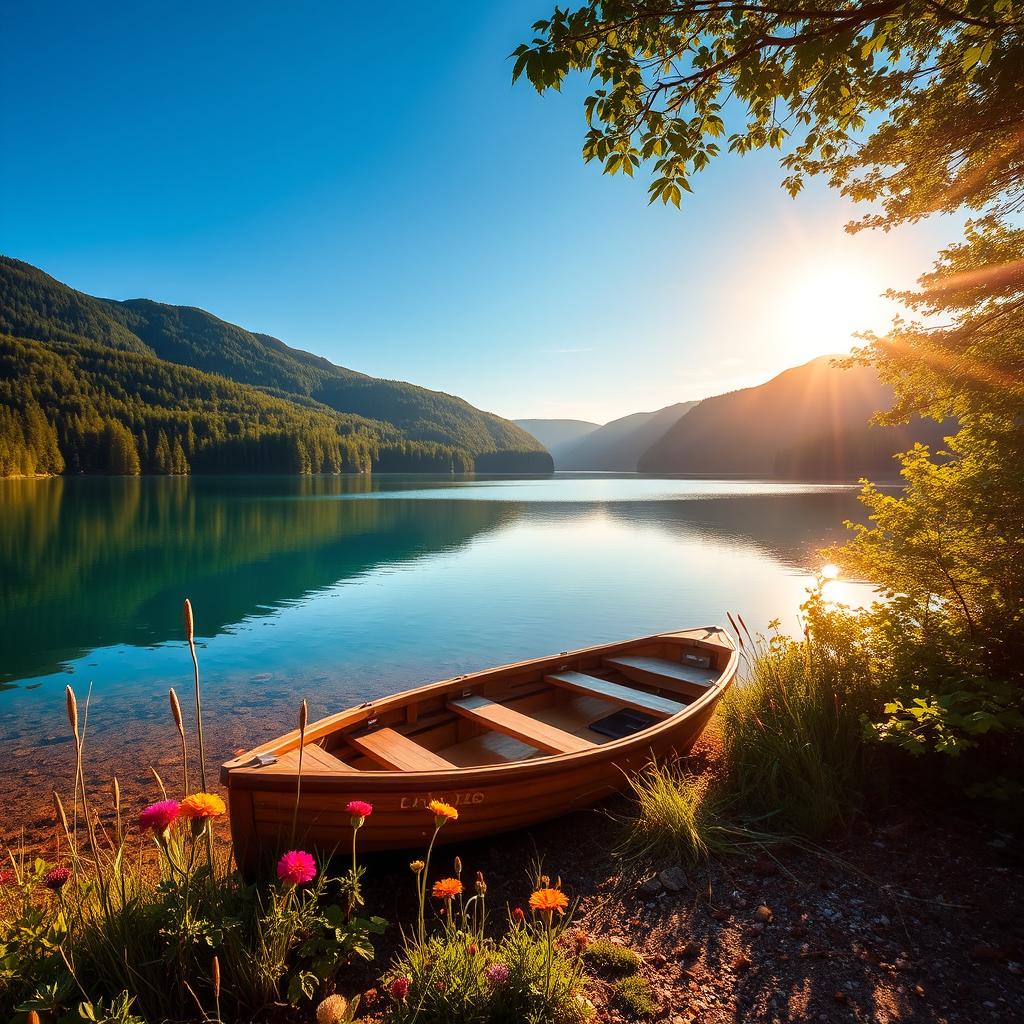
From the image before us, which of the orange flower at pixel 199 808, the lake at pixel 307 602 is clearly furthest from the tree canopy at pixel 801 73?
the lake at pixel 307 602

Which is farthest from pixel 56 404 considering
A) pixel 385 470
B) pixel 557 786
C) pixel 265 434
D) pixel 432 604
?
pixel 557 786

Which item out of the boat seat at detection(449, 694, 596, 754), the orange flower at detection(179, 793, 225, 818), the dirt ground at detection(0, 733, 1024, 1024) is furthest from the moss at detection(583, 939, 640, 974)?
the orange flower at detection(179, 793, 225, 818)

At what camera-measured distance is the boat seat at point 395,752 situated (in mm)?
4656

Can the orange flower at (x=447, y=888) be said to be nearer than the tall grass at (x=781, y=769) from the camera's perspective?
Yes

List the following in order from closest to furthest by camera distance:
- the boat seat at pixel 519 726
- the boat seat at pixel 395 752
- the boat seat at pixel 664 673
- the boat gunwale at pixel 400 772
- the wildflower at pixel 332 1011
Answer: the wildflower at pixel 332 1011
the boat gunwale at pixel 400 772
the boat seat at pixel 395 752
the boat seat at pixel 519 726
the boat seat at pixel 664 673

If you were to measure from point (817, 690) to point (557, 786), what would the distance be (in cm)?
269

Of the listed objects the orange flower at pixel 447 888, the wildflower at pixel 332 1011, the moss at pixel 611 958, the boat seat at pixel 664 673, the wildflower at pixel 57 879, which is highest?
the wildflower at pixel 57 879

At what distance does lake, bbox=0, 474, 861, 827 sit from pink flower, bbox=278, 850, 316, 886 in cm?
627

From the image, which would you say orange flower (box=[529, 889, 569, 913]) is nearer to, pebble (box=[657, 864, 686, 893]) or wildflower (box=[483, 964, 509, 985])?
wildflower (box=[483, 964, 509, 985])

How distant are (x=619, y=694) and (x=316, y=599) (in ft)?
47.2

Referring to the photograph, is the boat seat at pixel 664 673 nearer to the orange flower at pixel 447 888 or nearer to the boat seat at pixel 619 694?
the boat seat at pixel 619 694

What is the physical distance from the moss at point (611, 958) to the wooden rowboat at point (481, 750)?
1.21 metres

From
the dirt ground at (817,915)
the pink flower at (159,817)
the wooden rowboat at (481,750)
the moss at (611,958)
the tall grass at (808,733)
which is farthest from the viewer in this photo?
the tall grass at (808,733)

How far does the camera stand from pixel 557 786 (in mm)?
4879
